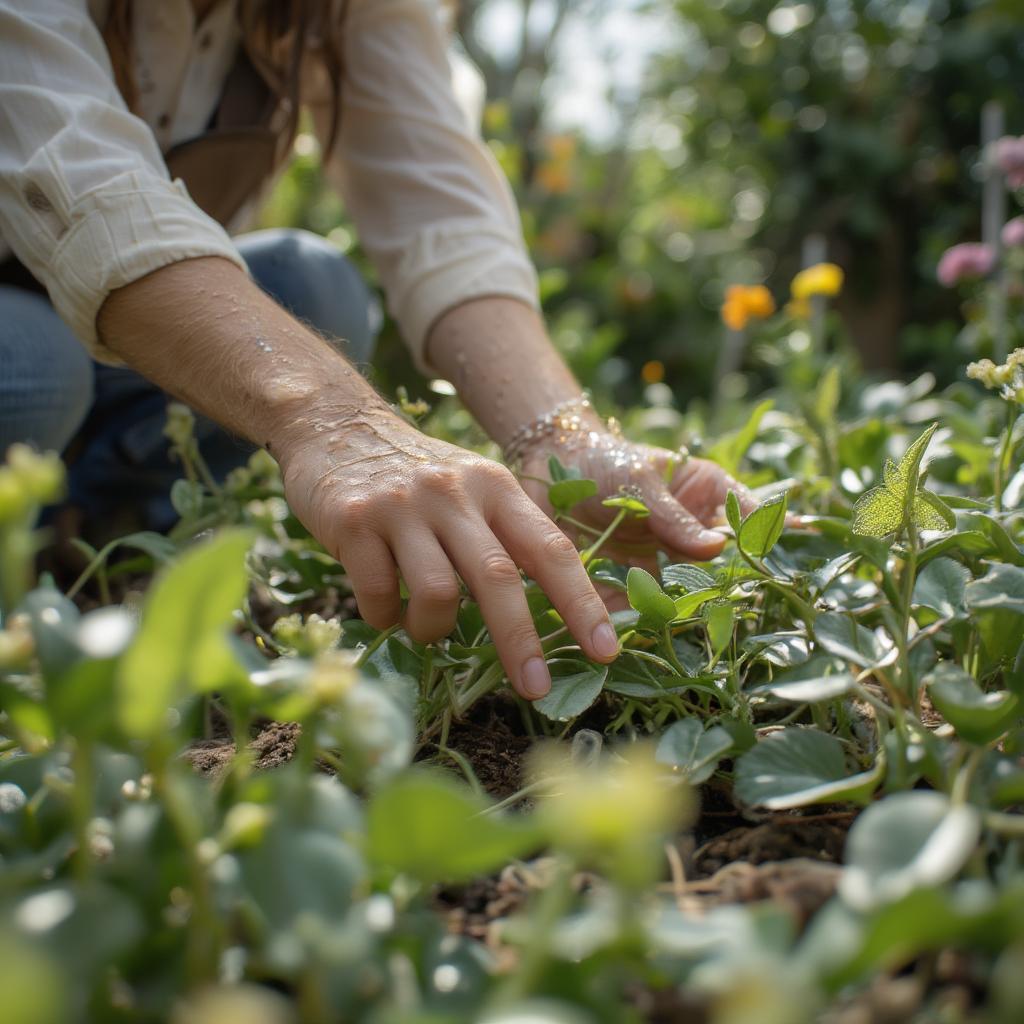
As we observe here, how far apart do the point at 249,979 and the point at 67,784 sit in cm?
13

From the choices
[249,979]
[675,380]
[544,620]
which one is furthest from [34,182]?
[675,380]

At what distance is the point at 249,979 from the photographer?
43 centimetres

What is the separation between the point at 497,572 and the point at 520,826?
33 cm

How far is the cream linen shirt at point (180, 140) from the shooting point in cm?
91

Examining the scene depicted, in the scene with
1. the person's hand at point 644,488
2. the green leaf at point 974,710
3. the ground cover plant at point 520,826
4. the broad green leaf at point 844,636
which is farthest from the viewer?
the person's hand at point 644,488

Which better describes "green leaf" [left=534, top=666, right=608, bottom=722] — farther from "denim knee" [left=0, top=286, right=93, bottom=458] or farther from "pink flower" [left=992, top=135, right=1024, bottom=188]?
"pink flower" [left=992, top=135, right=1024, bottom=188]

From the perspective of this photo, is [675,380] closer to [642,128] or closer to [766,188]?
[766,188]

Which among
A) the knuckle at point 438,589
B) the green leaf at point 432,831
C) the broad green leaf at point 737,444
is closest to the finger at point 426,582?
the knuckle at point 438,589

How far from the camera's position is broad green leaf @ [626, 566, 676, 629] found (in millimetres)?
680

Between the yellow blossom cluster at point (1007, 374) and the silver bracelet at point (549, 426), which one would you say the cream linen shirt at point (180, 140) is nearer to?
the silver bracelet at point (549, 426)

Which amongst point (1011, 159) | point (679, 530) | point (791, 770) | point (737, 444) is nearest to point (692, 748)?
point (791, 770)

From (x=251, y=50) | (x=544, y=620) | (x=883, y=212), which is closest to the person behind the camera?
(x=544, y=620)

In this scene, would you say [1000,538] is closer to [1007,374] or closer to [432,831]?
[1007,374]

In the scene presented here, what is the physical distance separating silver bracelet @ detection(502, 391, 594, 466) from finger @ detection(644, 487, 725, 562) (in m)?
0.17
